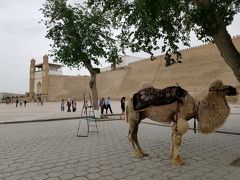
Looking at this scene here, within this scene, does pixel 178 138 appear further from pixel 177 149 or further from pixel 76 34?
pixel 76 34

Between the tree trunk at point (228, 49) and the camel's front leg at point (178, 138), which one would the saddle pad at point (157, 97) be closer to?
the camel's front leg at point (178, 138)

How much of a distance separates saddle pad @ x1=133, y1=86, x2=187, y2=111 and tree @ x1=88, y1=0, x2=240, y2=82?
1.42 meters

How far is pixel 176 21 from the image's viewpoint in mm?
9695

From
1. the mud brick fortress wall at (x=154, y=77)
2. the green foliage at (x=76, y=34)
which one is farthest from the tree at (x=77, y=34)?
the mud brick fortress wall at (x=154, y=77)

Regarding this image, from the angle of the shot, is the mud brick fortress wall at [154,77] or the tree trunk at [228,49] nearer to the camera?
the tree trunk at [228,49]

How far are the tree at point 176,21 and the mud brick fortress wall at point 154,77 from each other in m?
29.4

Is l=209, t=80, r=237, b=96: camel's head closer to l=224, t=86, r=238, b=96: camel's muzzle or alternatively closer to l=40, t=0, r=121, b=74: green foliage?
l=224, t=86, r=238, b=96: camel's muzzle

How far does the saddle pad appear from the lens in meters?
6.17

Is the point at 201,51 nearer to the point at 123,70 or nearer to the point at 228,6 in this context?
the point at 123,70

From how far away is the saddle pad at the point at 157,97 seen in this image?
6168mm

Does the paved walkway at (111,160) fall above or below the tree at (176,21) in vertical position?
below

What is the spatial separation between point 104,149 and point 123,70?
7101 centimetres

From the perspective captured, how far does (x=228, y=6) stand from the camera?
8.29m

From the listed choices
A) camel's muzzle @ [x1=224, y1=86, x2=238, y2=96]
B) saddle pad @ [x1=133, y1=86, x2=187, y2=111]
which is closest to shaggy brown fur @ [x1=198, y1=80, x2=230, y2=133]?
camel's muzzle @ [x1=224, y1=86, x2=238, y2=96]
